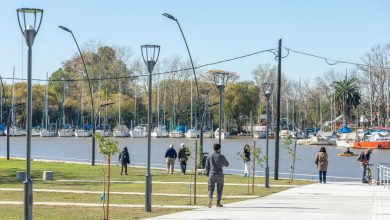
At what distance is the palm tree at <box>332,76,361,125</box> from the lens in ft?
428

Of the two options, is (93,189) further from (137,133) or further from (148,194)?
(137,133)

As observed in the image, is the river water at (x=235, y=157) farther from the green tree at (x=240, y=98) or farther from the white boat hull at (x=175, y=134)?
the green tree at (x=240, y=98)

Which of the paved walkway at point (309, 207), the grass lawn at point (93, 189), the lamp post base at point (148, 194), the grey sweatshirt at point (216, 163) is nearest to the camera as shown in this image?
the paved walkway at point (309, 207)

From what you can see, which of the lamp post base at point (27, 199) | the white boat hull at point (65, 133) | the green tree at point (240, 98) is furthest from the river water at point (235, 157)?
the lamp post base at point (27, 199)

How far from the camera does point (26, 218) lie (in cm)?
1595

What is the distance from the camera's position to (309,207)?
2205 cm

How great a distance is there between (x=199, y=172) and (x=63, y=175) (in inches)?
248

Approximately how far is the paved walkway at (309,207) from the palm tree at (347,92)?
335 ft

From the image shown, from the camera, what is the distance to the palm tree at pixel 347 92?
130 meters

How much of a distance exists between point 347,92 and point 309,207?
363ft

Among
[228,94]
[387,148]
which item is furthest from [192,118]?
[387,148]

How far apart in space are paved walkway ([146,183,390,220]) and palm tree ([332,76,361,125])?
335ft

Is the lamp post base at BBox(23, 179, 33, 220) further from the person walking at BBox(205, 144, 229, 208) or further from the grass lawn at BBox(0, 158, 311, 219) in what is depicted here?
the person walking at BBox(205, 144, 229, 208)

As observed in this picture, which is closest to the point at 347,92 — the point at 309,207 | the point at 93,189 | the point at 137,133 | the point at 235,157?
the point at 137,133
